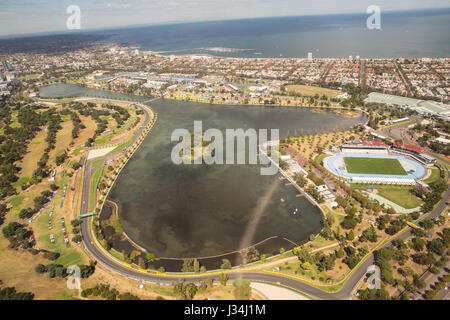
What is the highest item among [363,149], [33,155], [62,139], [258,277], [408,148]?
[408,148]

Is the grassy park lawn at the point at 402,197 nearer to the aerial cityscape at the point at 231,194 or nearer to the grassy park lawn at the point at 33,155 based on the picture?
the aerial cityscape at the point at 231,194

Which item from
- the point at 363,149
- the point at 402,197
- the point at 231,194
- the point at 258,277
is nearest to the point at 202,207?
the point at 231,194

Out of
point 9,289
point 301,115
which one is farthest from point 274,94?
point 9,289

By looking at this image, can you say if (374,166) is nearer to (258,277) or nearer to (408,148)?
(408,148)

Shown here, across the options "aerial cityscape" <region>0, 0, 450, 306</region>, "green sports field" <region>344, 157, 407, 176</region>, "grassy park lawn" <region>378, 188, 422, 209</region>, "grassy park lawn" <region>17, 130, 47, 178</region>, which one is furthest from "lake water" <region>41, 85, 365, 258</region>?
"grassy park lawn" <region>17, 130, 47, 178</region>

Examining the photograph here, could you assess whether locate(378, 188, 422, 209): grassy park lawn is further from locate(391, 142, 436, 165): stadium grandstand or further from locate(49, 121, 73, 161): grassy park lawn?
locate(49, 121, 73, 161): grassy park lawn

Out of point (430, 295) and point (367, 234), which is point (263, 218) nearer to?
point (367, 234)
